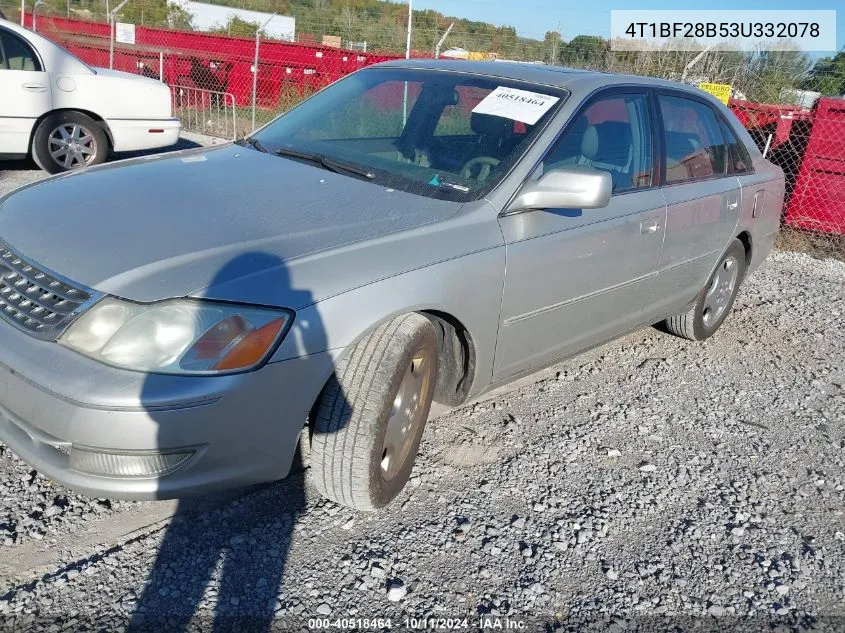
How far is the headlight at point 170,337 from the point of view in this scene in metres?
2.25

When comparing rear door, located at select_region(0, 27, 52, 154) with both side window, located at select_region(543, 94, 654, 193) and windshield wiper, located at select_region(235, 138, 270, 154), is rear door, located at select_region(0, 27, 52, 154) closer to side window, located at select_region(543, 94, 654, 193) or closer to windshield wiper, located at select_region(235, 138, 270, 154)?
windshield wiper, located at select_region(235, 138, 270, 154)

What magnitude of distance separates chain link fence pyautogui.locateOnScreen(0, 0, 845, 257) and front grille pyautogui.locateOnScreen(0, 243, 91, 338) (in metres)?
7.97

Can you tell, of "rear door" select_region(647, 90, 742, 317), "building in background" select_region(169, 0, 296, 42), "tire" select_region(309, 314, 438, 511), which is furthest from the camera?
"building in background" select_region(169, 0, 296, 42)

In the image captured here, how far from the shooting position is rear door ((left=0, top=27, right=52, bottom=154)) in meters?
7.33

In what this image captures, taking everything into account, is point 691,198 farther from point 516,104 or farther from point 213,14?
point 213,14

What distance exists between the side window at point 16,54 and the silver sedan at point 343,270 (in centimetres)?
480

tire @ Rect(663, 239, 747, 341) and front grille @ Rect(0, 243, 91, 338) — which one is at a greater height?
front grille @ Rect(0, 243, 91, 338)

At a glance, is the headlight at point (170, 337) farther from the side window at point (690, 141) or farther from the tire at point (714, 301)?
the tire at point (714, 301)

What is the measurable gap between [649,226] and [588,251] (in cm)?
56

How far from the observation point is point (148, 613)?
2.32 m

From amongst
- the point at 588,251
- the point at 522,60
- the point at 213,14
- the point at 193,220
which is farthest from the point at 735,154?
the point at 213,14

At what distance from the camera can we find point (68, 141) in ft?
25.6

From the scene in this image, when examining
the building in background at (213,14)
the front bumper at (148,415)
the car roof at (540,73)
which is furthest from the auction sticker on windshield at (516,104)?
the building in background at (213,14)

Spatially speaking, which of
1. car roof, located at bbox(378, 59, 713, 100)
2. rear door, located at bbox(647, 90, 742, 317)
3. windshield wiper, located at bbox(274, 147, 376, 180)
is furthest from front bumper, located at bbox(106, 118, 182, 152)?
rear door, located at bbox(647, 90, 742, 317)
